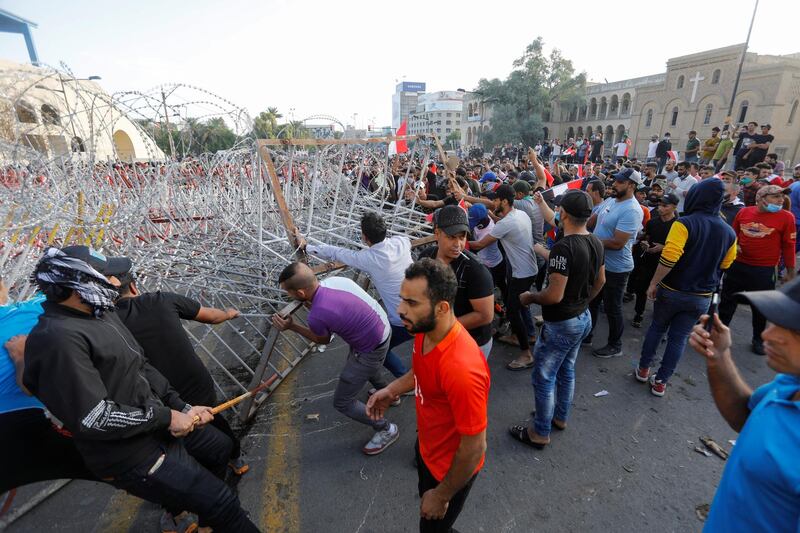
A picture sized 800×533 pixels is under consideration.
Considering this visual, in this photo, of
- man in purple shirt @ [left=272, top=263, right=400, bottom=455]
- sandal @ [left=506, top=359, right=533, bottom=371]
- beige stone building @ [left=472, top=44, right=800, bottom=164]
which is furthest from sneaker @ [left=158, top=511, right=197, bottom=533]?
beige stone building @ [left=472, top=44, right=800, bottom=164]

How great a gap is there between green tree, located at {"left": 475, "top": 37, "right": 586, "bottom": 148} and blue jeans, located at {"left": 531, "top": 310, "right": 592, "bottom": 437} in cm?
4477

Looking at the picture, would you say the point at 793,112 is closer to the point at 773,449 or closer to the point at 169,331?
the point at 773,449

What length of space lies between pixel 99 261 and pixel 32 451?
129cm

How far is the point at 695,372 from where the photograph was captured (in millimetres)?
4262

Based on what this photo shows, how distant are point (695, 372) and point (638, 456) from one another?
6.00 ft

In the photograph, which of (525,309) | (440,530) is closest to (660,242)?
(525,309)

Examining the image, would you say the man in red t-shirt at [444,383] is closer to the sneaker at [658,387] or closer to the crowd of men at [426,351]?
the crowd of men at [426,351]

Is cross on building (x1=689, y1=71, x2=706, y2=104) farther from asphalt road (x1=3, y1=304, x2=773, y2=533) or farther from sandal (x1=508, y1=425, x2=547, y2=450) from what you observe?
sandal (x1=508, y1=425, x2=547, y2=450)

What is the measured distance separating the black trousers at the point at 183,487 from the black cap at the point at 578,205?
119 inches

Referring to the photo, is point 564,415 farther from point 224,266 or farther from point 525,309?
point 224,266

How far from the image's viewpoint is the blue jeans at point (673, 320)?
3.55 meters

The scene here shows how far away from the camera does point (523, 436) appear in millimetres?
3248

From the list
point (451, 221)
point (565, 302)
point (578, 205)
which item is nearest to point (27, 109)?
point (451, 221)

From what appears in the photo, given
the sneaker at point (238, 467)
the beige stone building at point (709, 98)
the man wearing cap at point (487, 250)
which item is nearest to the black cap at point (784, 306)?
the sneaker at point (238, 467)
